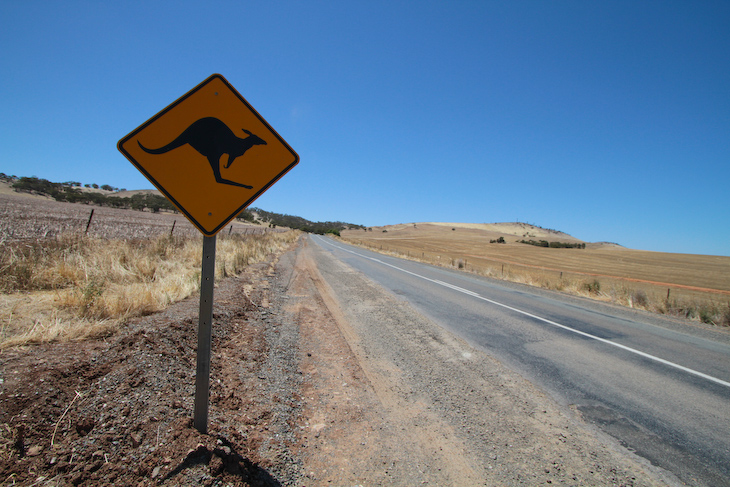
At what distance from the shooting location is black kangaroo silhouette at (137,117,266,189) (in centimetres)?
218

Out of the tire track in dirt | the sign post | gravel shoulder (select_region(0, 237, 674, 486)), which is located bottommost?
the tire track in dirt

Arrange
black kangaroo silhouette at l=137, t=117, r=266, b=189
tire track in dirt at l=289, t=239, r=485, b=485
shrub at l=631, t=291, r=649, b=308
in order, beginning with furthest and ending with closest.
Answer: shrub at l=631, t=291, r=649, b=308, tire track in dirt at l=289, t=239, r=485, b=485, black kangaroo silhouette at l=137, t=117, r=266, b=189

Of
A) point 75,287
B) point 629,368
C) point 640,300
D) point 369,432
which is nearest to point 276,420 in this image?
point 369,432

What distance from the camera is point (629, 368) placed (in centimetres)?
482

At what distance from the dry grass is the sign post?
240 cm

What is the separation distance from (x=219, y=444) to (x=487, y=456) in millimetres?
2120

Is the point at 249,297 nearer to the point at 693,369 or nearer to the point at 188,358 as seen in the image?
the point at 188,358

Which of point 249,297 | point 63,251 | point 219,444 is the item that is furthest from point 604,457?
point 63,251

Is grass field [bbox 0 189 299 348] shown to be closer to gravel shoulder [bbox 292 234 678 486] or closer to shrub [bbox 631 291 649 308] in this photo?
gravel shoulder [bbox 292 234 678 486]

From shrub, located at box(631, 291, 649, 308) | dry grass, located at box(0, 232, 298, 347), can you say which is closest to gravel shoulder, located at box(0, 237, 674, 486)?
dry grass, located at box(0, 232, 298, 347)

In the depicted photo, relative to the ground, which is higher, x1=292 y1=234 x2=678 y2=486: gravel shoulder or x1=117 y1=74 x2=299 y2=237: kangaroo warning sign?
x1=117 y1=74 x2=299 y2=237: kangaroo warning sign

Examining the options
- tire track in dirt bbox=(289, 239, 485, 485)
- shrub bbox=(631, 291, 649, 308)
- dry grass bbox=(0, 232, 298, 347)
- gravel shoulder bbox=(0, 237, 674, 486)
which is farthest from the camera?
shrub bbox=(631, 291, 649, 308)

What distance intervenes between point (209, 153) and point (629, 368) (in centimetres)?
618

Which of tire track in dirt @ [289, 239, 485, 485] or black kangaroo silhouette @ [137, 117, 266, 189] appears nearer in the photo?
black kangaroo silhouette @ [137, 117, 266, 189]
